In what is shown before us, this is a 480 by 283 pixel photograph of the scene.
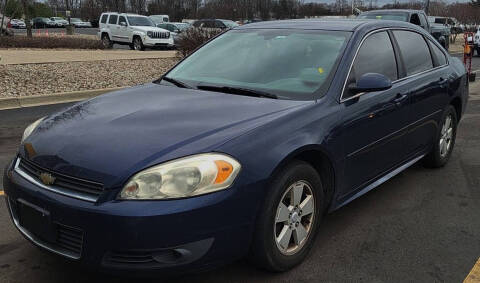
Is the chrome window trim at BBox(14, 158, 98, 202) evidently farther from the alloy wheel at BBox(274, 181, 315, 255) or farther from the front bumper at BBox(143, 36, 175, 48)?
the front bumper at BBox(143, 36, 175, 48)

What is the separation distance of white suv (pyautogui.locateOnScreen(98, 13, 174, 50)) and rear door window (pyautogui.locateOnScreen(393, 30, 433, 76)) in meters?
19.8

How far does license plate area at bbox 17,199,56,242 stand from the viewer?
263 centimetres

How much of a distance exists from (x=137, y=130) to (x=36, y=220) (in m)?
0.73

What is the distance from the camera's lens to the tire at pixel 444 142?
5.07 metres

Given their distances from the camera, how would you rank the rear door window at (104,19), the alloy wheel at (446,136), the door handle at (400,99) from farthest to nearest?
the rear door window at (104,19) → the alloy wheel at (446,136) → the door handle at (400,99)

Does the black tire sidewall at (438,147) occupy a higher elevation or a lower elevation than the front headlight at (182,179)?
lower

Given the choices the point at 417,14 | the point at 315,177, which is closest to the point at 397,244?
the point at 315,177

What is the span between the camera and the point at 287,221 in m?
3.03

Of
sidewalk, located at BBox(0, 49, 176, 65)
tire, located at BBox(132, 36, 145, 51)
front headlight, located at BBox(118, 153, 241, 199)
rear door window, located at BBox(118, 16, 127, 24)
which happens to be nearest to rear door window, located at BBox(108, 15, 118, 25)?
rear door window, located at BBox(118, 16, 127, 24)

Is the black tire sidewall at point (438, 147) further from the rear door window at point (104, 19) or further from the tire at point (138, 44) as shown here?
the rear door window at point (104, 19)

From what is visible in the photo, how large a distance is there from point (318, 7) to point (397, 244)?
8882cm

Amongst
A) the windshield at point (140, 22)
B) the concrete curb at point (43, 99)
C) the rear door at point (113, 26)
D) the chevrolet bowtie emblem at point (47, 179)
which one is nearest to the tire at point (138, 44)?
the windshield at point (140, 22)

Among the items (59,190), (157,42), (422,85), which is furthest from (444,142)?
(157,42)

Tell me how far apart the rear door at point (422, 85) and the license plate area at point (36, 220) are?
2941mm
